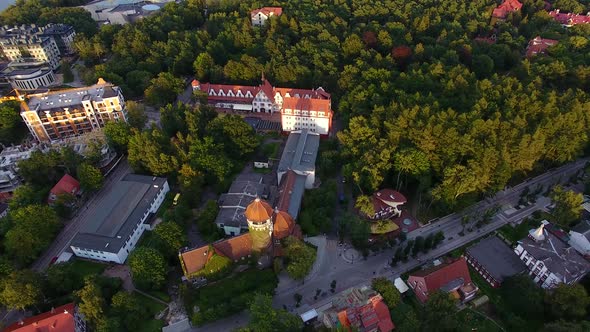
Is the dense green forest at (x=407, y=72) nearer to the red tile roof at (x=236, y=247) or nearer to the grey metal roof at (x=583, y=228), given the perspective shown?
the grey metal roof at (x=583, y=228)

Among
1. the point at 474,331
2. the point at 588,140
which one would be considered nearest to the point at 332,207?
the point at 474,331

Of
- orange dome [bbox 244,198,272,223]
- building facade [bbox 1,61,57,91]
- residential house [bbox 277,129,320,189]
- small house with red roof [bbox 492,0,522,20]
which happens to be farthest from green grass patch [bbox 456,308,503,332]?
building facade [bbox 1,61,57,91]

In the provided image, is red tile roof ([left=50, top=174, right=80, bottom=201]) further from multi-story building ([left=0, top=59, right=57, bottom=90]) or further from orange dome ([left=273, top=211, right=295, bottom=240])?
multi-story building ([left=0, top=59, right=57, bottom=90])

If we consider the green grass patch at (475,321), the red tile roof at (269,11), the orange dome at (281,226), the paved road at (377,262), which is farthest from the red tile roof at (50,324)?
the red tile roof at (269,11)

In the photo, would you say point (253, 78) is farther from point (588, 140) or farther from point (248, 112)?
point (588, 140)

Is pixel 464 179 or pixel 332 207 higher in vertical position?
pixel 464 179
